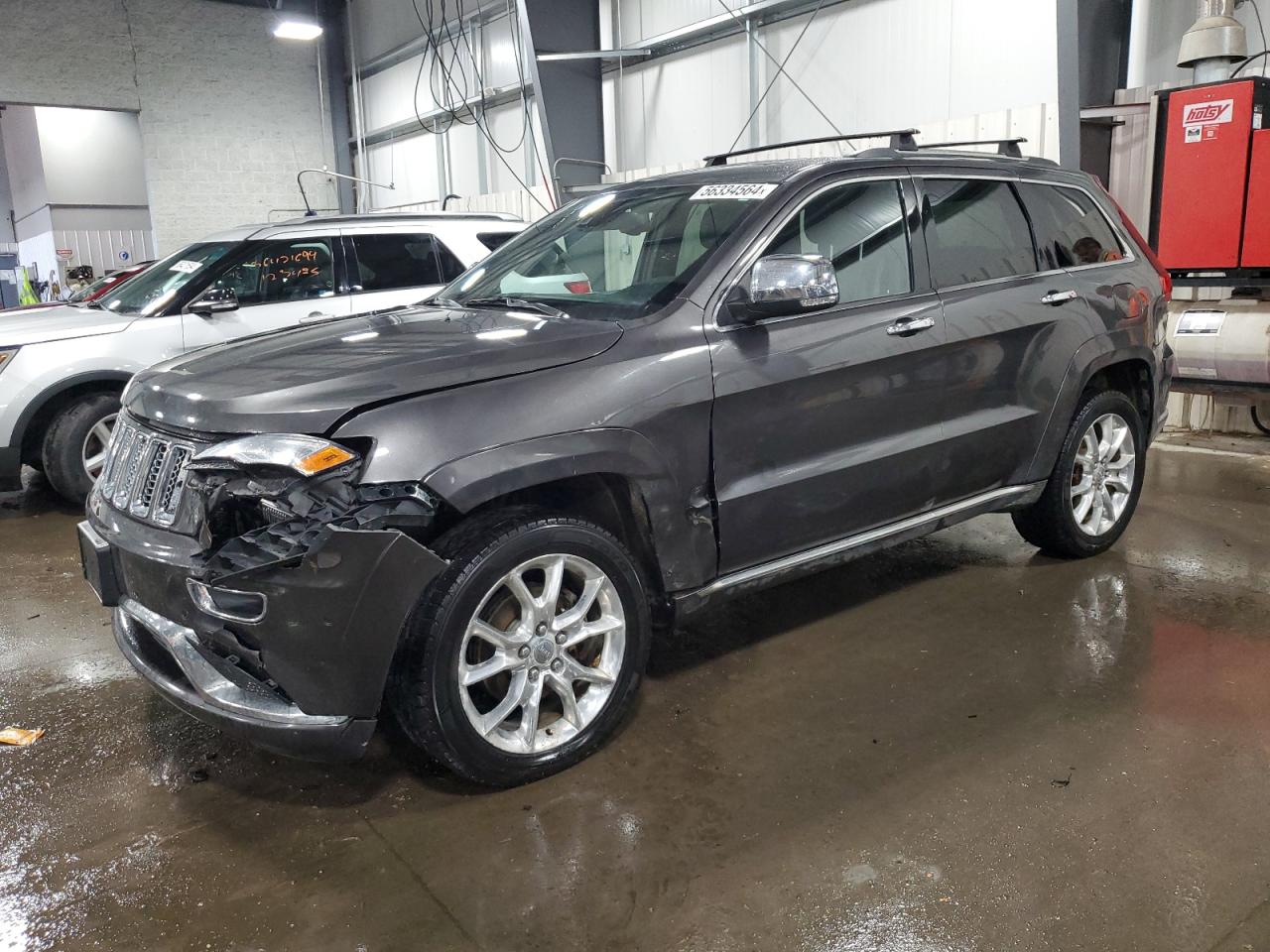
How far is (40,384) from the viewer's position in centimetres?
548

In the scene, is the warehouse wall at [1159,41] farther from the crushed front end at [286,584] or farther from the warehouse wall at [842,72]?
the crushed front end at [286,584]

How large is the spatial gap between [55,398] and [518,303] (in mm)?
3814

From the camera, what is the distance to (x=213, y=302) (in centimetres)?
596

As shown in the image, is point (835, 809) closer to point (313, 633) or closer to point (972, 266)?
point (313, 633)

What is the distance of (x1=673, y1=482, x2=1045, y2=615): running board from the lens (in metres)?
2.97

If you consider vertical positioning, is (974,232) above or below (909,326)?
above

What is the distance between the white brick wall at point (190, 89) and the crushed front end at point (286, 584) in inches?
595

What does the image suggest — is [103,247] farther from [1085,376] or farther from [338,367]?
[1085,376]

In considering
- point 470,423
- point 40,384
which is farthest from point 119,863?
point 40,384

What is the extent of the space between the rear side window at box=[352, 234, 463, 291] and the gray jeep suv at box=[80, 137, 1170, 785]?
281 centimetres

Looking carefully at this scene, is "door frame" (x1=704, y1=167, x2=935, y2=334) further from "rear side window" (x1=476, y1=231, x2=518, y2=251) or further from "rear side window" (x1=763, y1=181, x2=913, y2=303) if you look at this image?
"rear side window" (x1=476, y1=231, x2=518, y2=251)

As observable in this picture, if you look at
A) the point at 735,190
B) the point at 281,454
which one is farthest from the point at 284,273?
the point at 281,454

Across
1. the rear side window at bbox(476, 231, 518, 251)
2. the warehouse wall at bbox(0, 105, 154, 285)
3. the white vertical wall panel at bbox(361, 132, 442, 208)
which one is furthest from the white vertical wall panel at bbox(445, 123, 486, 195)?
the rear side window at bbox(476, 231, 518, 251)

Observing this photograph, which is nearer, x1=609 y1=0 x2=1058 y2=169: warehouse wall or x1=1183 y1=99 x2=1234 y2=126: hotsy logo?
x1=1183 y1=99 x2=1234 y2=126: hotsy logo
